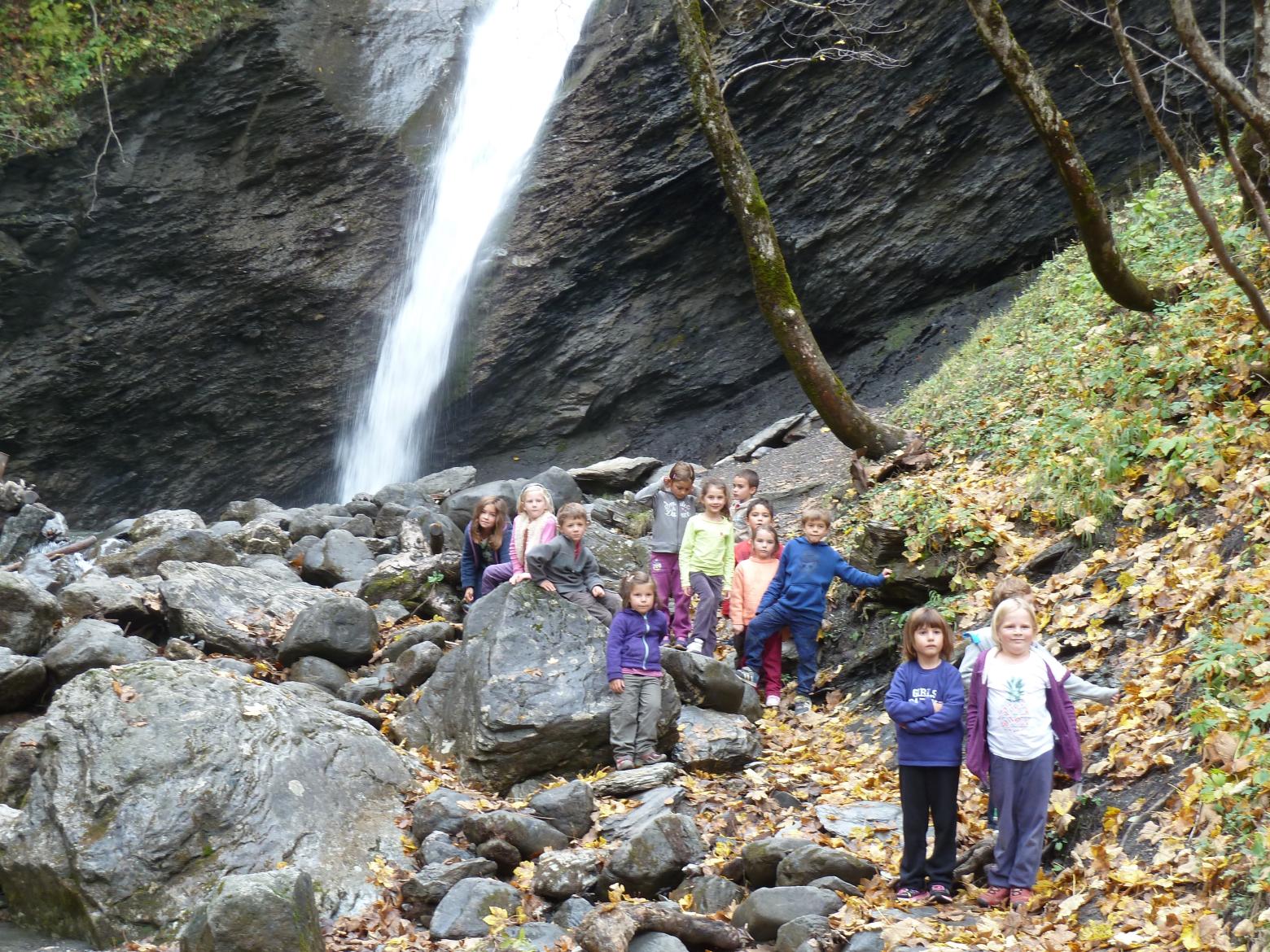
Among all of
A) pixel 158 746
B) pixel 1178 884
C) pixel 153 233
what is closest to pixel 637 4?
pixel 153 233

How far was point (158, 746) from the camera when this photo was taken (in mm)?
5613

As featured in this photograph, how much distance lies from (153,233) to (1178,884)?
17.6 metres

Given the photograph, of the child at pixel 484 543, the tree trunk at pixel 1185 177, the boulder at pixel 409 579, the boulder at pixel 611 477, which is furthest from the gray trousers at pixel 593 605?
the boulder at pixel 611 477

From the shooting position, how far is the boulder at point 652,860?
16.4ft

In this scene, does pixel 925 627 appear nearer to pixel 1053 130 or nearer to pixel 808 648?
pixel 808 648

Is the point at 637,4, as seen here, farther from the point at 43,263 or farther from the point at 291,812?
the point at 291,812

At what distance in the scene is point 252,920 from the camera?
4.32m

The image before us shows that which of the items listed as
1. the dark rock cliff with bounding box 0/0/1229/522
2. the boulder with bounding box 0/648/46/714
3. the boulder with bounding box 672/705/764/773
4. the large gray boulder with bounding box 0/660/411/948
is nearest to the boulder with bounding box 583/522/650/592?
the boulder with bounding box 672/705/764/773

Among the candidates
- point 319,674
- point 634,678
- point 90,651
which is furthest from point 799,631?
point 90,651

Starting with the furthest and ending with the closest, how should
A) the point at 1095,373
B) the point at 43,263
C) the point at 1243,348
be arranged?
1. the point at 43,263
2. the point at 1095,373
3. the point at 1243,348

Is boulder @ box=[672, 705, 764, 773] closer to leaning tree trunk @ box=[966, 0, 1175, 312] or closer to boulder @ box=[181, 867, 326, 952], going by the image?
boulder @ box=[181, 867, 326, 952]

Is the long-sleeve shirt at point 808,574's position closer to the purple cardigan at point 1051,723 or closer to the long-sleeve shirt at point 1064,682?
the long-sleeve shirt at point 1064,682

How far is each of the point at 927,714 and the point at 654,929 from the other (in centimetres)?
155

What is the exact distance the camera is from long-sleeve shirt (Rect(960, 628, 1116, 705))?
4.86 meters
